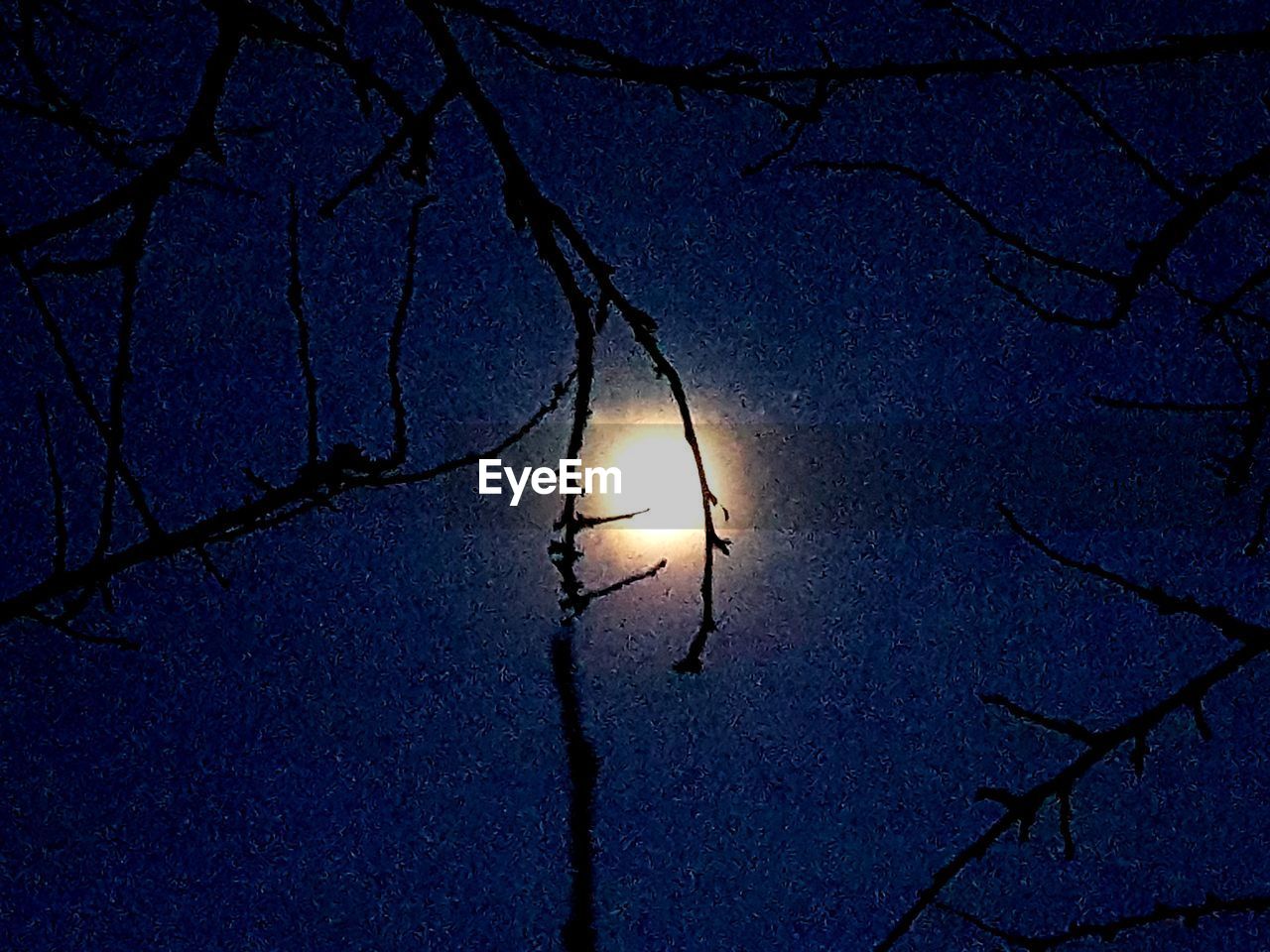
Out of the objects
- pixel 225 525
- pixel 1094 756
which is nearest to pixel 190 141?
pixel 225 525

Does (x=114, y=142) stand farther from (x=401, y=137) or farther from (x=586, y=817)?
(x=586, y=817)

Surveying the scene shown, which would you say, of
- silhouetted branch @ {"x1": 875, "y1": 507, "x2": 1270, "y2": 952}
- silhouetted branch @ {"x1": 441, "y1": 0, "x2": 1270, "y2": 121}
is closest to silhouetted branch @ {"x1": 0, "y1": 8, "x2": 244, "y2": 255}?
silhouetted branch @ {"x1": 441, "y1": 0, "x2": 1270, "y2": 121}

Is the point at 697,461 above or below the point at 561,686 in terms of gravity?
above

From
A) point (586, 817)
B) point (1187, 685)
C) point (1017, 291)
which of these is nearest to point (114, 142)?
point (586, 817)

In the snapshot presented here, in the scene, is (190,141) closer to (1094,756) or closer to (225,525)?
(225,525)

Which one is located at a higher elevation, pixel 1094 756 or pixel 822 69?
pixel 822 69

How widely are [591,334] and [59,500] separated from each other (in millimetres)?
895

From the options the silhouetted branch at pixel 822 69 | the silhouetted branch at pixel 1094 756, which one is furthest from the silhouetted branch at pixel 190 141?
the silhouetted branch at pixel 1094 756

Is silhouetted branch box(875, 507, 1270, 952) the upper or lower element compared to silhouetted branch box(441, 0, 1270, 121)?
lower

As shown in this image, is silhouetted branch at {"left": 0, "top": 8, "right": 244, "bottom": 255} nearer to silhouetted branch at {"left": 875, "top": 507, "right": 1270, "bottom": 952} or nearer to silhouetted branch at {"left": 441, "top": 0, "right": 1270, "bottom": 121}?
silhouetted branch at {"left": 441, "top": 0, "right": 1270, "bottom": 121}

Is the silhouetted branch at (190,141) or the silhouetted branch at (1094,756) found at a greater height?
the silhouetted branch at (190,141)

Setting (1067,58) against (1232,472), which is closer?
(1067,58)

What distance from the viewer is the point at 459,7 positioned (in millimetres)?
1699

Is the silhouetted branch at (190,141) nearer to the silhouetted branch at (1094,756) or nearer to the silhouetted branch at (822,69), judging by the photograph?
the silhouetted branch at (822,69)
